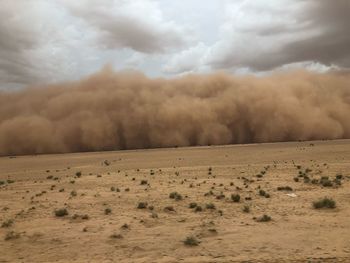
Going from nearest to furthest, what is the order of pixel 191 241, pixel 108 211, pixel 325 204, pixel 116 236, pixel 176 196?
pixel 191 241, pixel 116 236, pixel 325 204, pixel 108 211, pixel 176 196

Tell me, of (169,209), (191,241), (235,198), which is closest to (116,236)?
(191,241)

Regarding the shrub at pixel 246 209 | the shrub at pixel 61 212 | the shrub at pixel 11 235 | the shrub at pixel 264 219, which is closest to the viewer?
the shrub at pixel 11 235

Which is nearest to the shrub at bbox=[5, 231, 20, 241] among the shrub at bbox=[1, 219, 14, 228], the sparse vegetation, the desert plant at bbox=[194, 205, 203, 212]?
the shrub at bbox=[1, 219, 14, 228]

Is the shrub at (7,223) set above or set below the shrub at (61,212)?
below

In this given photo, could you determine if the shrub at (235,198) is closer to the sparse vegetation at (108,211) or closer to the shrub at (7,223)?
the sparse vegetation at (108,211)

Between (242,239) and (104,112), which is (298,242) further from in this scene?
(104,112)

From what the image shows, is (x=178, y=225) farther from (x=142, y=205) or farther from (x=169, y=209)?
(x=142, y=205)

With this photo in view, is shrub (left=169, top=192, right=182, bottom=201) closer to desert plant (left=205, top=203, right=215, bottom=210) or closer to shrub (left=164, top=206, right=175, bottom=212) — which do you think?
shrub (left=164, top=206, right=175, bottom=212)

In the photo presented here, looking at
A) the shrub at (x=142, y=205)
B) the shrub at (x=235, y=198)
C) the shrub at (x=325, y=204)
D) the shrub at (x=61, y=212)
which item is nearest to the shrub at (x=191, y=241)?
the shrub at (x=142, y=205)

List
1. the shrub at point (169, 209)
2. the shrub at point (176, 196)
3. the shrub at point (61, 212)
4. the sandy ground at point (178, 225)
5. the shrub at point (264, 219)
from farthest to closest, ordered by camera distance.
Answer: the shrub at point (176, 196)
the shrub at point (169, 209)
the shrub at point (61, 212)
the shrub at point (264, 219)
the sandy ground at point (178, 225)

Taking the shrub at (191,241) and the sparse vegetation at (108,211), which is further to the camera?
the sparse vegetation at (108,211)

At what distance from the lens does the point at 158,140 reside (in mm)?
88812

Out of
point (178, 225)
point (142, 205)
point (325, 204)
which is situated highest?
point (142, 205)

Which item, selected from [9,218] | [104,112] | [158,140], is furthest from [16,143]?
[9,218]
